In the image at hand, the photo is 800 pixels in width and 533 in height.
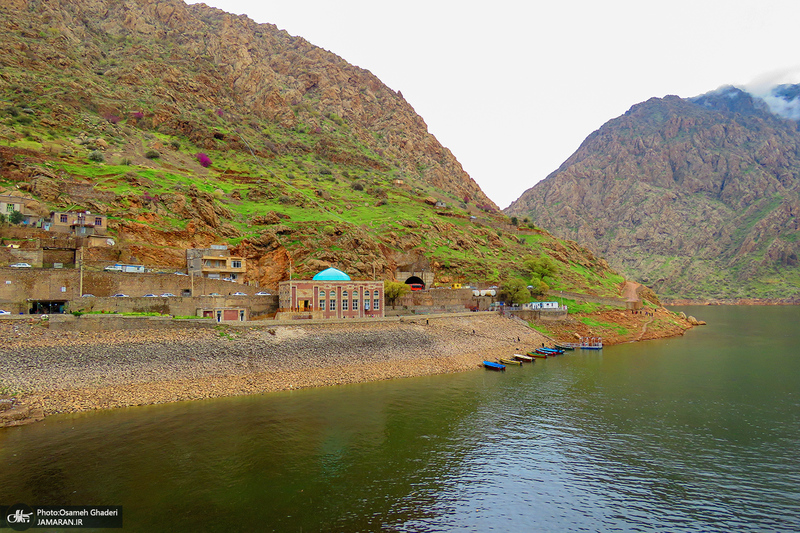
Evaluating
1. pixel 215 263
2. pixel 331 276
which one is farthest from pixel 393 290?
pixel 215 263

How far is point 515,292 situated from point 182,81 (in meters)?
139

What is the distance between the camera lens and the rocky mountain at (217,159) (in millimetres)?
77688

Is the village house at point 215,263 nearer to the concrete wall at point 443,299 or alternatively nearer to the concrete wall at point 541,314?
the concrete wall at point 443,299

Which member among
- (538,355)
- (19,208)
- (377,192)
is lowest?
(538,355)

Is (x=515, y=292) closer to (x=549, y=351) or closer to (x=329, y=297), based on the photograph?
(x=549, y=351)

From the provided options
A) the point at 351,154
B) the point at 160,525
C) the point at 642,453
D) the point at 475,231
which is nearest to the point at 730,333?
the point at 475,231

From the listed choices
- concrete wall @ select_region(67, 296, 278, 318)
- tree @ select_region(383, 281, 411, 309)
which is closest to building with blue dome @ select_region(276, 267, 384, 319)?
concrete wall @ select_region(67, 296, 278, 318)

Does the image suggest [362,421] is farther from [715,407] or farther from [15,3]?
[15,3]

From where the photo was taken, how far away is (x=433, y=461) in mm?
27172

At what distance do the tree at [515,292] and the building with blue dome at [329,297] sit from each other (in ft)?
98.5

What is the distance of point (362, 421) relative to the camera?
34156mm

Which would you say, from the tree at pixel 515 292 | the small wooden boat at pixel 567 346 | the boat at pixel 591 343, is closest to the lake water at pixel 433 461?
the boat at pixel 591 343

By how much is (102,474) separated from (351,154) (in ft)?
494

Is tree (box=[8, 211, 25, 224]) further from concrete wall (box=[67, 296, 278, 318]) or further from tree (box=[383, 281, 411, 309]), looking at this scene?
tree (box=[383, 281, 411, 309])
